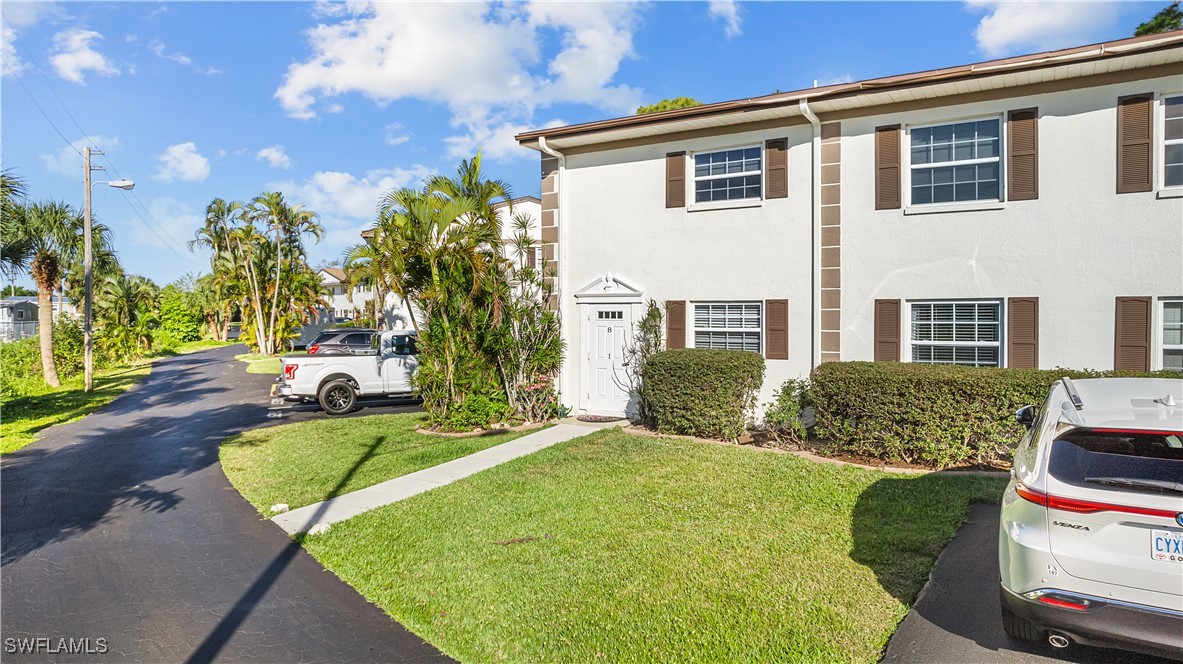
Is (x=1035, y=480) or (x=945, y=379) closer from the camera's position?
(x=1035, y=480)

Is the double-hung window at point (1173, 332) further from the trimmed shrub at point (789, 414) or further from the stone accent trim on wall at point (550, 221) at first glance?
the stone accent trim on wall at point (550, 221)

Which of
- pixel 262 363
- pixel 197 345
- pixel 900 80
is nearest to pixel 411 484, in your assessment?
pixel 900 80

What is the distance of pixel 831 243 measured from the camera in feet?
34.1

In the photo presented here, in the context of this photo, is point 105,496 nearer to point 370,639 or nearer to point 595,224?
point 370,639

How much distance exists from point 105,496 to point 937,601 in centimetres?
973

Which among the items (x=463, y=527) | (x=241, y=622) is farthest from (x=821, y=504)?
(x=241, y=622)

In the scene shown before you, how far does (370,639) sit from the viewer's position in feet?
14.5

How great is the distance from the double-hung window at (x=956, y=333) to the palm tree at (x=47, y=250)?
21952mm

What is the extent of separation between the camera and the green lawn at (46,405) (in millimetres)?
12578

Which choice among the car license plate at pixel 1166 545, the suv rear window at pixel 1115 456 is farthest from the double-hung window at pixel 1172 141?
the car license plate at pixel 1166 545

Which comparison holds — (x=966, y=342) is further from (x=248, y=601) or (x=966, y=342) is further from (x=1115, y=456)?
(x=248, y=601)

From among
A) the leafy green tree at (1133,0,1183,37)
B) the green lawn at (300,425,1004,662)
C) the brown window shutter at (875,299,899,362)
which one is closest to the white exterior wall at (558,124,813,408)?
the brown window shutter at (875,299,899,362)

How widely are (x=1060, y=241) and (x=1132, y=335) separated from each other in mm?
1547

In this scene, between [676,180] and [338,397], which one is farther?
[338,397]
